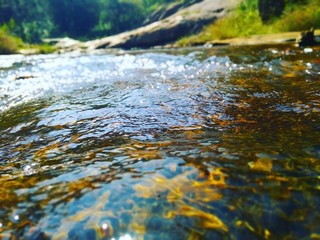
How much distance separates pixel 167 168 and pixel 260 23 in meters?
24.9

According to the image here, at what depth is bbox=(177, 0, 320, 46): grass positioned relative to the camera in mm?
19156

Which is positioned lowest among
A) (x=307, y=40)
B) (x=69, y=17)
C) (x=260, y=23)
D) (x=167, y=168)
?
(x=69, y=17)

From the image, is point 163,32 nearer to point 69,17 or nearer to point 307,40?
point 307,40

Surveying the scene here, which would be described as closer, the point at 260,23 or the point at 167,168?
the point at 167,168

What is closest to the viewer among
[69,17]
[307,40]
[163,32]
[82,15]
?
[307,40]

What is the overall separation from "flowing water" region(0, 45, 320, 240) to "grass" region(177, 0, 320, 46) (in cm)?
1473

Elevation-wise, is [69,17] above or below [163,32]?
below

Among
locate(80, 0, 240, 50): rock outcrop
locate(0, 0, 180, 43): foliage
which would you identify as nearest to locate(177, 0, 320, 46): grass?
locate(80, 0, 240, 50): rock outcrop

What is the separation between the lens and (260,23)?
A: 25406 millimetres

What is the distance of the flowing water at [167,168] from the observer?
238 cm

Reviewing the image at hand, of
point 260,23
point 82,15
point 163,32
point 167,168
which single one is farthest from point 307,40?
point 82,15

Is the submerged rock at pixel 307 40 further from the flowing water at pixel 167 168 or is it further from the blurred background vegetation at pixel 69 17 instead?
the blurred background vegetation at pixel 69 17

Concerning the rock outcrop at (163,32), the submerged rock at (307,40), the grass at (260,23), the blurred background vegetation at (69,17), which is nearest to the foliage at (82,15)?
the blurred background vegetation at (69,17)

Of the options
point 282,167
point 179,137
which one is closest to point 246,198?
point 282,167
